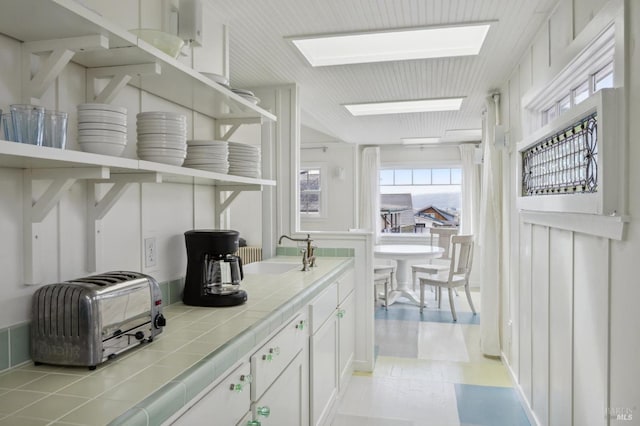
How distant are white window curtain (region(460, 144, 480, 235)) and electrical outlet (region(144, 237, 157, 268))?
238 inches

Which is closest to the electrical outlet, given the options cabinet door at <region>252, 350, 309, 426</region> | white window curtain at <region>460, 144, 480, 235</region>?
cabinet door at <region>252, 350, 309, 426</region>

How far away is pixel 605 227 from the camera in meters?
1.57

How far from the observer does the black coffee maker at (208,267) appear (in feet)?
Result: 6.23

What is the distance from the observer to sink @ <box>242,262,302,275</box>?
319 centimetres

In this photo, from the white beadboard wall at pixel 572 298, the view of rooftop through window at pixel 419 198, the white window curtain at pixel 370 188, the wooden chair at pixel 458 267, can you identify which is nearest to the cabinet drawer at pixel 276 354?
the white beadboard wall at pixel 572 298

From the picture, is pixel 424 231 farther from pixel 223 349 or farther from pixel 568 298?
pixel 223 349

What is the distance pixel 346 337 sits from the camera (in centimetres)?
329

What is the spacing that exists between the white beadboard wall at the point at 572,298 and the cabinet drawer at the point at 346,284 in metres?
1.20

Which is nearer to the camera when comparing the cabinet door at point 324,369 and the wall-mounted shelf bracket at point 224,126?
the cabinet door at point 324,369

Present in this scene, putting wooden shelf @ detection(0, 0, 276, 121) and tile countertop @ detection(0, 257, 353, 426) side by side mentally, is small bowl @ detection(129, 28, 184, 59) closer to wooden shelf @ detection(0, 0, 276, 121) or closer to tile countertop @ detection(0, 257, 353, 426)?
wooden shelf @ detection(0, 0, 276, 121)

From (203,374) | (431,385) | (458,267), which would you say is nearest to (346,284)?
(431,385)

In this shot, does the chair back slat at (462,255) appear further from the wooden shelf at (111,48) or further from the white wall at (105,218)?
the wooden shelf at (111,48)

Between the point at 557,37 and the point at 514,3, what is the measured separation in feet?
0.91

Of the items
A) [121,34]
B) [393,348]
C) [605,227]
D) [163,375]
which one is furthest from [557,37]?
[393,348]
